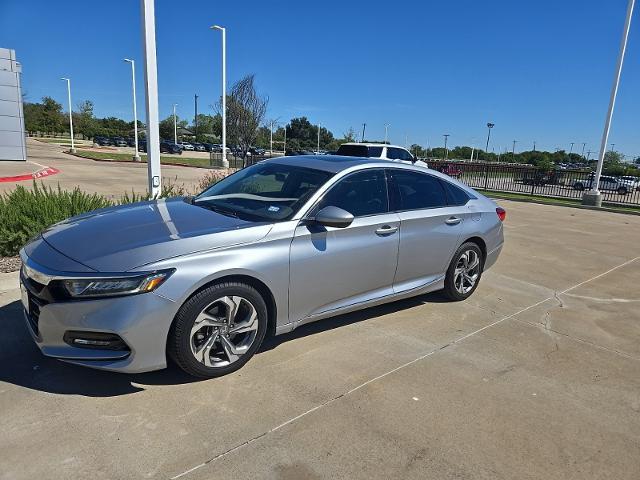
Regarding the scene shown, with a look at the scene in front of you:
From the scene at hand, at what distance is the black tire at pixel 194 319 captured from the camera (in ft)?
9.87

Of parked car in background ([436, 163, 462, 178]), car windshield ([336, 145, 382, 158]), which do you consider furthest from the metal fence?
car windshield ([336, 145, 382, 158])

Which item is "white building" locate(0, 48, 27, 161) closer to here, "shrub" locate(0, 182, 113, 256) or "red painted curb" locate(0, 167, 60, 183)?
"red painted curb" locate(0, 167, 60, 183)

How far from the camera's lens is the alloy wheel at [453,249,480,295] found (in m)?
5.13

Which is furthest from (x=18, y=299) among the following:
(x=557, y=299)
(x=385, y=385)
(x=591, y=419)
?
(x=557, y=299)

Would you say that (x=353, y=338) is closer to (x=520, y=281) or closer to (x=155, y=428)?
(x=155, y=428)

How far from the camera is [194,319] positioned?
3047 mm

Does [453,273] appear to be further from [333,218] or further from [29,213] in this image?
[29,213]

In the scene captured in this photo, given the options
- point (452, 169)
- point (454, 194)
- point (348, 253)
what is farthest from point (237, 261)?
point (452, 169)

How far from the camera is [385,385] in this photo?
3.35 m

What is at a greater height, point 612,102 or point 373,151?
point 612,102

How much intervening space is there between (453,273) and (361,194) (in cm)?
160

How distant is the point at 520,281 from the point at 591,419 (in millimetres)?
3403

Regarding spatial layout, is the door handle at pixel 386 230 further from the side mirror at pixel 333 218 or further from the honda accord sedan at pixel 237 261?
the side mirror at pixel 333 218

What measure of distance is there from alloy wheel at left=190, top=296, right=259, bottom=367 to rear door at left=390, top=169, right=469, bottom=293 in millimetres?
1645
